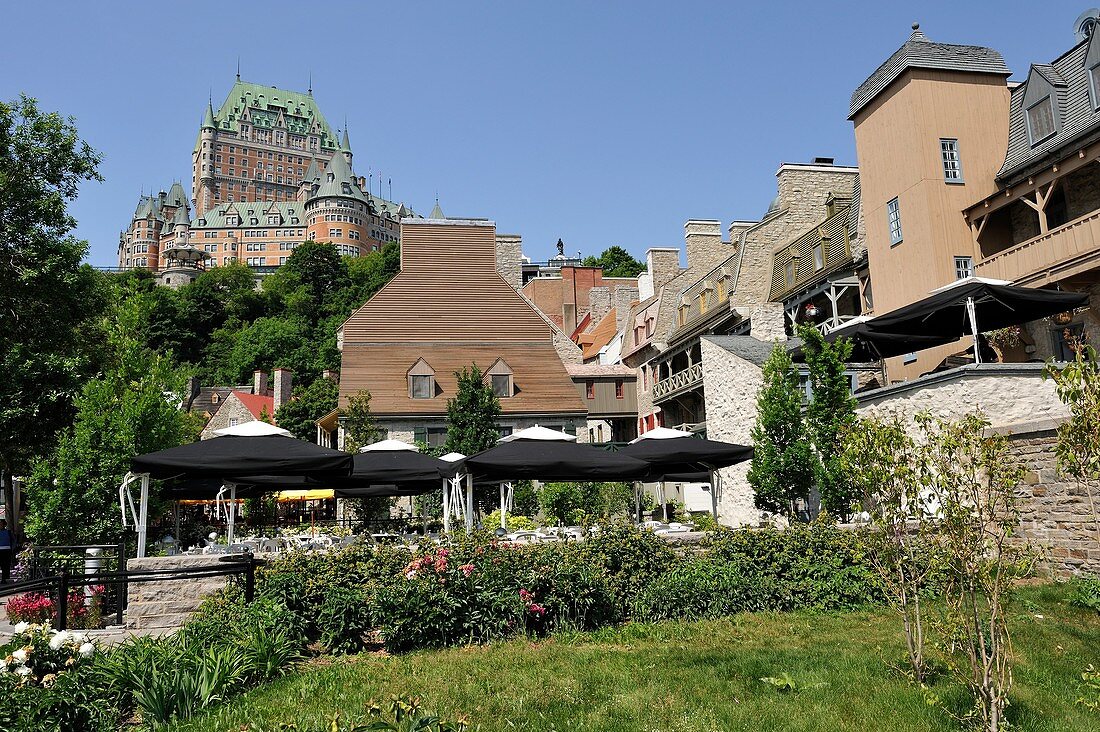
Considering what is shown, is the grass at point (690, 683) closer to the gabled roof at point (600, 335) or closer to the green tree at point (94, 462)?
the green tree at point (94, 462)

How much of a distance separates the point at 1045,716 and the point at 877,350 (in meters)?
15.5

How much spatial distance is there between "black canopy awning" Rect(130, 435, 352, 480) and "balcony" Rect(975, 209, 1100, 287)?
16875mm

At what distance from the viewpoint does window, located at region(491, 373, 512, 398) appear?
39812 millimetres

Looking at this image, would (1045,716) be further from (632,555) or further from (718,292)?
(718,292)

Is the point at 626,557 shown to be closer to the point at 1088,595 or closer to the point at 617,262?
the point at 1088,595

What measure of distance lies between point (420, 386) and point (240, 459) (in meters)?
26.4

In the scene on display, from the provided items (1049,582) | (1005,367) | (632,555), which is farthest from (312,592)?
(1005,367)

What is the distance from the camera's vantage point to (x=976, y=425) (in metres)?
5.88

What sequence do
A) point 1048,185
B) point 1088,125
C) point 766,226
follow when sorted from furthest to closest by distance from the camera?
point 766,226 → point 1048,185 → point 1088,125

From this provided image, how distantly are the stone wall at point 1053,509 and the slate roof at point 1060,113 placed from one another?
10795 mm

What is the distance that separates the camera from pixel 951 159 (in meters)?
23.1

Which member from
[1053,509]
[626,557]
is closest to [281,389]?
[626,557]

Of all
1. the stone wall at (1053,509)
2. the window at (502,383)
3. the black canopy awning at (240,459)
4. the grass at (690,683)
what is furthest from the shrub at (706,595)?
the window at (502,383)

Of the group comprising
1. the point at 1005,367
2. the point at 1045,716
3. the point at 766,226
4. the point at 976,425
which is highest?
the point at 766,226
